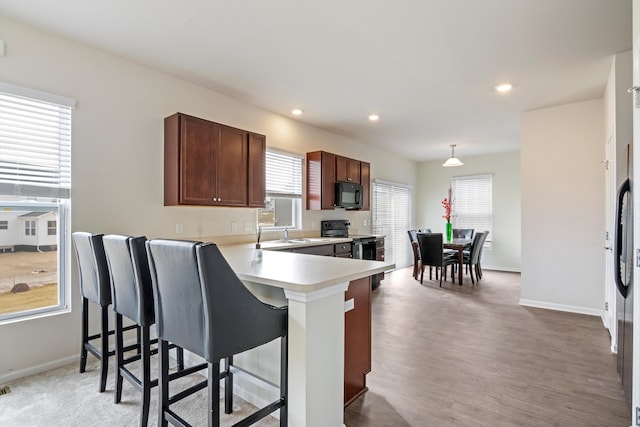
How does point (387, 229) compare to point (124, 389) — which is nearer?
point (124, 389)

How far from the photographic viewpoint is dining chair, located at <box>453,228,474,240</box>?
7.24 metres

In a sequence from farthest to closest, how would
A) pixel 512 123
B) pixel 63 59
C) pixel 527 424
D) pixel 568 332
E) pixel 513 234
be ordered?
1. pixel 513 234
2. pixel 512 123
3. pixel 568 332
4. pixel 63 59
5. pixel 527 424

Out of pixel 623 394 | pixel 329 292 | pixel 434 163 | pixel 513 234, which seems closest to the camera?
pixel 329 292

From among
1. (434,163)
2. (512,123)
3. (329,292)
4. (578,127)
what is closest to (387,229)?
(434,163)

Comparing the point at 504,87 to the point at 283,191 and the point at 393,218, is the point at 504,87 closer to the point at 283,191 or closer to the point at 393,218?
the point at 283,191

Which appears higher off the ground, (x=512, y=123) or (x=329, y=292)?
(x=512, y=123)

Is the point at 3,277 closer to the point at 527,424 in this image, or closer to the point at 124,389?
the point at 124,389

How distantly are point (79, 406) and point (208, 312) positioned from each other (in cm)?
148

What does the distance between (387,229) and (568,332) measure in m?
4.10

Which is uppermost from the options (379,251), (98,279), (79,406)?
(98,279)

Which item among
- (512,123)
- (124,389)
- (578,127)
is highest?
(512,123)

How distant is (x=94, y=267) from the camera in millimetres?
2271

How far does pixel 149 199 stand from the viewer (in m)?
3.19

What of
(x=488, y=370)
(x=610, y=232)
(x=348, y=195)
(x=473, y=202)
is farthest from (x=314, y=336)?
(x=473, y=202)
